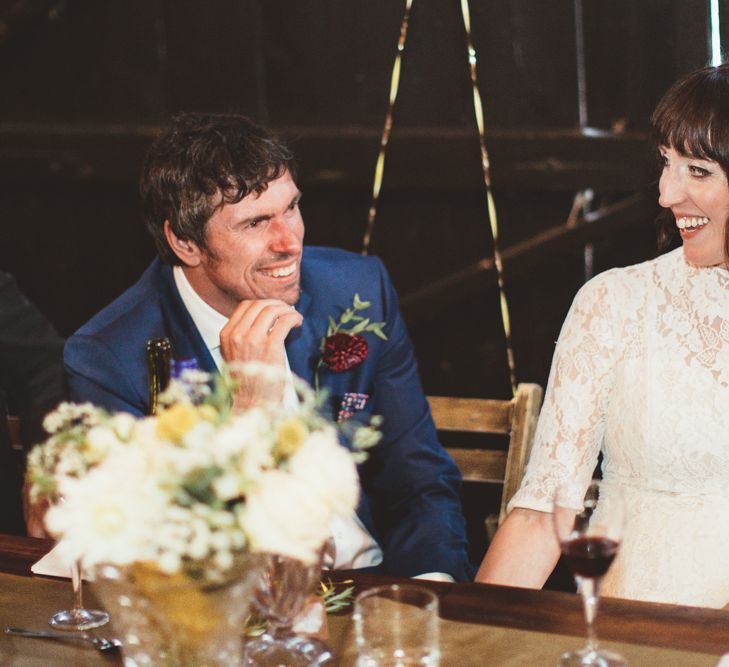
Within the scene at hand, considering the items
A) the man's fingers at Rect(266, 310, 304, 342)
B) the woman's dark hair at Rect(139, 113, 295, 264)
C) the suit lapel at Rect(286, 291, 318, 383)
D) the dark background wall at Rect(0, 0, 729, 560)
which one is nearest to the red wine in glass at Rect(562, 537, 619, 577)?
the man's fingers at Rect(266, 310, 304, 342)

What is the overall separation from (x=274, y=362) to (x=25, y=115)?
228 cm

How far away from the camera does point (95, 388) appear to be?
236cm

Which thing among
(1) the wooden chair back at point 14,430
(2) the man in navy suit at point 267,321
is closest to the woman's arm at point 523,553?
(2) the man in navy suit at point 267,321

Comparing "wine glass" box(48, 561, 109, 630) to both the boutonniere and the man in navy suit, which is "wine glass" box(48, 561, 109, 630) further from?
the boutonniere

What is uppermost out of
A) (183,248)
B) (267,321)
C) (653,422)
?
(183,248)

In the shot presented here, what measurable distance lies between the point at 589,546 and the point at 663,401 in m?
0.87

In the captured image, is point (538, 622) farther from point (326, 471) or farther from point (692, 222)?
point (692, 222)

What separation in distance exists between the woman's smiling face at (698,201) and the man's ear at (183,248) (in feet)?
3.24

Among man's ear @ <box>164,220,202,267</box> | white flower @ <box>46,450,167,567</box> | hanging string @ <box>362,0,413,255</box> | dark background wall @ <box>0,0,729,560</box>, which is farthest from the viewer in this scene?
hanging string @ <box>362,0,413,255</box>

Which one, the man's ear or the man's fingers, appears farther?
the man's ear

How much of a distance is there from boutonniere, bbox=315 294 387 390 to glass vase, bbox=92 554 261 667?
3.56ft

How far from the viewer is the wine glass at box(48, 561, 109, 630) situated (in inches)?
64.1

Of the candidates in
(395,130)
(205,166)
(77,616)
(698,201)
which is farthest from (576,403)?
(395,130)

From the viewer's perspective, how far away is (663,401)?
2207 millimetres
